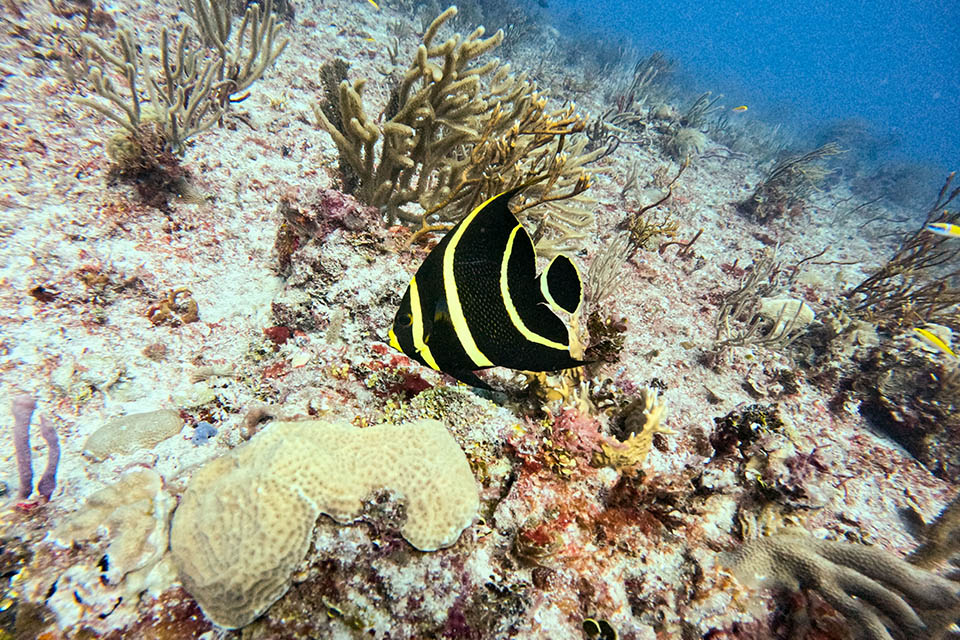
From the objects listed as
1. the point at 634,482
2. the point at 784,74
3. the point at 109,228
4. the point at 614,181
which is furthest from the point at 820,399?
the point at 784,74

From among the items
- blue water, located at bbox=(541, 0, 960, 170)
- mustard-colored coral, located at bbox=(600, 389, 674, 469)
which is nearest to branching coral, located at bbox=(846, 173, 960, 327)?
mustard-colored coral, located at bbox=(600, 389, 674, 469)

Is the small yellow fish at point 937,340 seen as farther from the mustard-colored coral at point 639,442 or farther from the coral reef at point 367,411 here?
the mustard-colored coral at point 639,442

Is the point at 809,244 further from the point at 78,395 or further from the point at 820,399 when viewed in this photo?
the point at 78,395

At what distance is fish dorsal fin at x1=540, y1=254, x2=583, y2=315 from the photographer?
1.39 m

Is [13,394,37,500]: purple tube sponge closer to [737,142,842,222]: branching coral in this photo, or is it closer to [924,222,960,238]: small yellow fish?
[924,222,960,238]: small yellow fish

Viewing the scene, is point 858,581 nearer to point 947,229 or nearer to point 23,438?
point 23,438

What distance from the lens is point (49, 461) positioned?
6.57ft

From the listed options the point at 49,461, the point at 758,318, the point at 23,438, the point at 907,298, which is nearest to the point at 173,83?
the point at 23,438

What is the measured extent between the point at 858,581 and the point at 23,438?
4.47m

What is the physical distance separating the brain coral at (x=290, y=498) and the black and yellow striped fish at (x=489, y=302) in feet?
2.39

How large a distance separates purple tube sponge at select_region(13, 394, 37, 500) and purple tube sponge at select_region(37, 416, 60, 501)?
0.04 meters

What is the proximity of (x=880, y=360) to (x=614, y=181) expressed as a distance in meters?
4.68

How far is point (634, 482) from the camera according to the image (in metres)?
2.21

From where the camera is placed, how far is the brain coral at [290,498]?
1.62m
